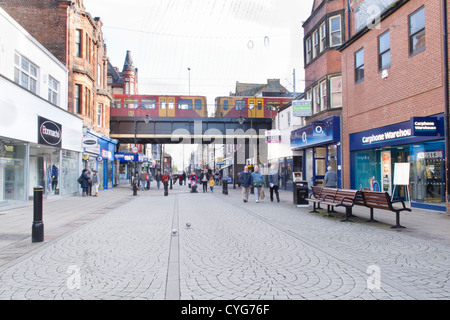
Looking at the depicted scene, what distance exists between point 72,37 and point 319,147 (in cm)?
1827

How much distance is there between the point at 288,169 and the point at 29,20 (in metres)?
21.4

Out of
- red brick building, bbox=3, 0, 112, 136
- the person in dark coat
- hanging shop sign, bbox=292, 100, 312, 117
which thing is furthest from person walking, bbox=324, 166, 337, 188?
red brick building, bbox=3, 0, 112, 136

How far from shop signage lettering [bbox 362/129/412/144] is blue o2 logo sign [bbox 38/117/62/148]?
50.3ft

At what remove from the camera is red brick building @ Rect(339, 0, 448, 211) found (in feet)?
38.6

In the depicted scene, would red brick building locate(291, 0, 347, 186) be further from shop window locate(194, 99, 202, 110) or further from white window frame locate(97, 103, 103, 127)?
white window frame locate(97, 103, 103, 127)

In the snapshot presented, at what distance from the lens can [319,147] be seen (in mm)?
23188

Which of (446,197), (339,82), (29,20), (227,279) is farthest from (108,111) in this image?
(227,279)

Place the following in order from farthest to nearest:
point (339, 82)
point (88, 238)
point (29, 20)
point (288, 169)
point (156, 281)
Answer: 1. point (288, 169)
2. point (29, 20)
3. point (339, 82)
4. point (88, 238)
5. point (156, 281)

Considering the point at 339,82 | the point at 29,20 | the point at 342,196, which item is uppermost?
the point at 29,20

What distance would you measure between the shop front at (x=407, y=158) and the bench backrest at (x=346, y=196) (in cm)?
329

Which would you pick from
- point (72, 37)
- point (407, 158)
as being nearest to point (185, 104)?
point (72, 37)

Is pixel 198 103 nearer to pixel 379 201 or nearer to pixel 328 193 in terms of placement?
pixel 328 193
